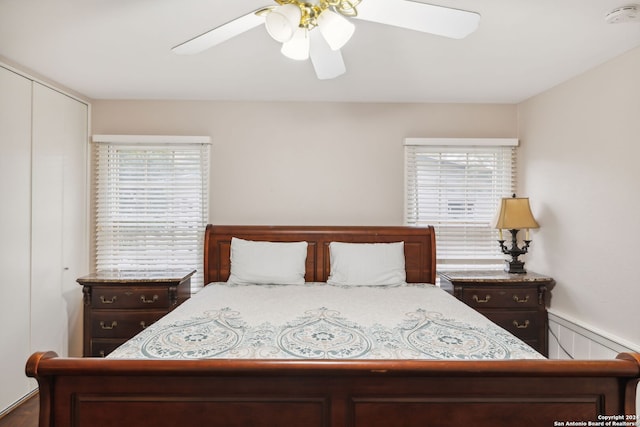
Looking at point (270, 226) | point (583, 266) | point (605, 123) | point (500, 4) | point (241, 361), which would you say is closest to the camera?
point (241, 361)

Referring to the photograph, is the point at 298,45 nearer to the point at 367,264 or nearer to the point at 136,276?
the point at 367,264

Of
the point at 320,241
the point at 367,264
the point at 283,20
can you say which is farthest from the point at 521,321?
the point at 283,20

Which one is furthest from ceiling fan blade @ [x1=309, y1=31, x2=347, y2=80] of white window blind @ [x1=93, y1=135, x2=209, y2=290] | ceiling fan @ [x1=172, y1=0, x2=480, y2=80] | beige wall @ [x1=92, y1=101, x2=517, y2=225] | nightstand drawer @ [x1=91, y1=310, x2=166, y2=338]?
nightstand drawer @ [x1=91, y1=310, x2=166, y2=338]

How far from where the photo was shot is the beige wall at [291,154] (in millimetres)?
3328

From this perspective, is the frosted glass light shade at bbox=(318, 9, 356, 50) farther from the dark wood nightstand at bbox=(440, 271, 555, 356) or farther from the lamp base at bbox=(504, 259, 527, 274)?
the lamp base at bbox=(504, 259, 527, 274)

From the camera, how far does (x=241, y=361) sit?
4.16ft

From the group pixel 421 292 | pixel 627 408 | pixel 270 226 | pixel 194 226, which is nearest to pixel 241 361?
pixel 627 408

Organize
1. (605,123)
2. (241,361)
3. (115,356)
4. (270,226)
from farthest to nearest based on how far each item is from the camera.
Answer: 1. (270,226)
2. (605,123)
3. (115,356)
4. (241,361)

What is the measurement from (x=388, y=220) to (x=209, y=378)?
93.1 inches

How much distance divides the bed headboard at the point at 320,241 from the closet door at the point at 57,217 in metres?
1.14

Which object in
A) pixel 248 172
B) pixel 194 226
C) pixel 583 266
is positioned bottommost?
pixel 583 266

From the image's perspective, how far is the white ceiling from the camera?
1.82 meters

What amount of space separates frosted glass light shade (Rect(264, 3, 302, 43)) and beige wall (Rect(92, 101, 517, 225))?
1997mm

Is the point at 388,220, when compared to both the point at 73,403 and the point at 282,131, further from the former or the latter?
the point at 73,403
